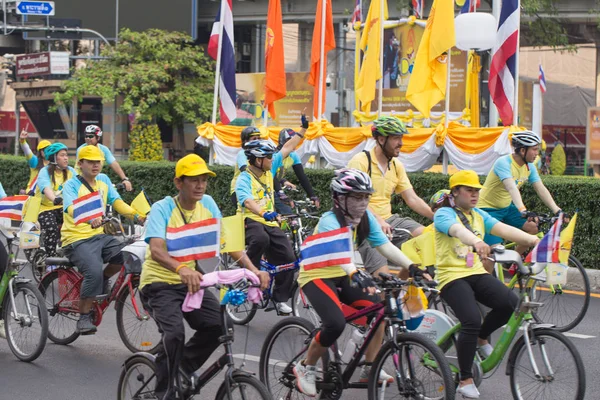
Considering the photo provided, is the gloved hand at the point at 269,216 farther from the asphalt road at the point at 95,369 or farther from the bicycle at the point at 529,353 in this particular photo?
the bicycle at the point at 529,353

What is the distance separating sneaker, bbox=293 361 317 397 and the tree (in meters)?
27.9

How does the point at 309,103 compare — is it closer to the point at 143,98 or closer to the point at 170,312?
the point at 143,98

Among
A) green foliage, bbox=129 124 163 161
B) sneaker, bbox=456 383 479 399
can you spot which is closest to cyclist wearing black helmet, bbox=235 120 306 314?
sneaker, bbox=456 383 479 399

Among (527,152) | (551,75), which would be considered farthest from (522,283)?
(551,75)

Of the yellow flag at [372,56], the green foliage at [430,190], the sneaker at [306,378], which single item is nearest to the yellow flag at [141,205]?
the sneaker at [306,378]

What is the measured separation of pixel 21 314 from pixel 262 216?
234 cm

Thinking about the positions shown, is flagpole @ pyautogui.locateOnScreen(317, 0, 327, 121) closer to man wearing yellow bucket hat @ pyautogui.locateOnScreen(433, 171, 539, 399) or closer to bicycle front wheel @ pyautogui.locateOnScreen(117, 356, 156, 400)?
man wearing yellow bucket hat @ pyautogui.locateOnScreen(433, 171, 539, 399)

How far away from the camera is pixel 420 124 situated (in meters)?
23.1

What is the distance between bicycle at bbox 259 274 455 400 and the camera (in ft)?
18.4

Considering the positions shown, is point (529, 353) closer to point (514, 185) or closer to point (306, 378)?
point (306, 378)

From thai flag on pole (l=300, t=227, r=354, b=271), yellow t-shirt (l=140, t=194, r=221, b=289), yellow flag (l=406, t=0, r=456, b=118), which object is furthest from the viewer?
yellow flag (l=406, t=0, r=456, b=118)

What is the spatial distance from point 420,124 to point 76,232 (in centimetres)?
1540

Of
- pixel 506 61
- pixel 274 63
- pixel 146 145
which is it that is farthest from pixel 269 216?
pixel 146 145

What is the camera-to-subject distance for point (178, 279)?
594cm
